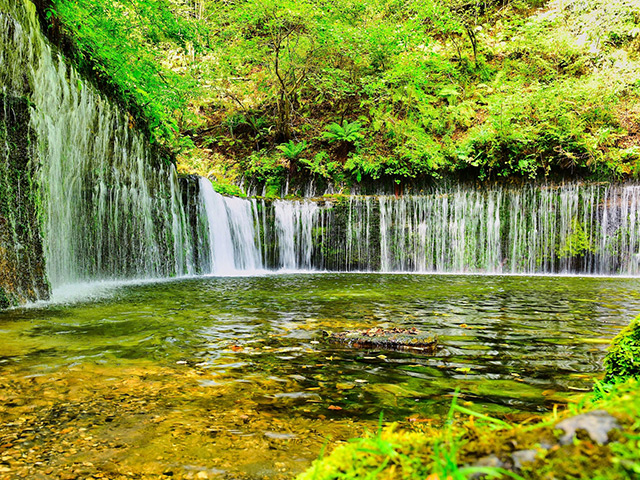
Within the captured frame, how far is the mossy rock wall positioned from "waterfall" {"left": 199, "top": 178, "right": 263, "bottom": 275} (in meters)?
7.76

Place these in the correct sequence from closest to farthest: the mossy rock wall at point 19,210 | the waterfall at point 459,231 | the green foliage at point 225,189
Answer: the mossy rock wall at point 19,210 < the waterfall at point 459,231 < the green foliage at point 225,189

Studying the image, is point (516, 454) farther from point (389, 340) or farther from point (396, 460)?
point (389, 340)

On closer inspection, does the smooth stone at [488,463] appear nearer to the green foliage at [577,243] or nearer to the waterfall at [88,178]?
the waterfall at [88,178]

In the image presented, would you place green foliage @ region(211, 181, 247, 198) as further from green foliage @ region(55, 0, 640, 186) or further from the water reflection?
the water reflection

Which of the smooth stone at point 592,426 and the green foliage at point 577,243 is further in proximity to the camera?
the green foliage at point 577,243

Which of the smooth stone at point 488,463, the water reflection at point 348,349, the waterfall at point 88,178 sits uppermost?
the waterfall at point 88,178

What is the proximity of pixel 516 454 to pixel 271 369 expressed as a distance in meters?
2.94

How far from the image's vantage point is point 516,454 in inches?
27.2

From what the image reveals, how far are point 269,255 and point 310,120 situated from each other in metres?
8.40

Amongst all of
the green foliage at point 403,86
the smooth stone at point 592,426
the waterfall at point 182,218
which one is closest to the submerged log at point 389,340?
the smooth stone at point 592,426

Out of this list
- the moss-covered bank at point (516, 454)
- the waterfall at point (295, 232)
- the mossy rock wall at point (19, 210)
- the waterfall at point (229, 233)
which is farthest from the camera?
the waterfall at point (295, 232)

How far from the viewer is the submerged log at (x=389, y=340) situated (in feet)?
13.3

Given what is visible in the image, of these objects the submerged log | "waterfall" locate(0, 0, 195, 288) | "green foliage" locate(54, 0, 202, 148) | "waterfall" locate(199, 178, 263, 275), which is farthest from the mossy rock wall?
"waterfall" locate(199, 178, 263, 275)

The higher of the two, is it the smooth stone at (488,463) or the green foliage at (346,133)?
the green foliage at (346,133)
